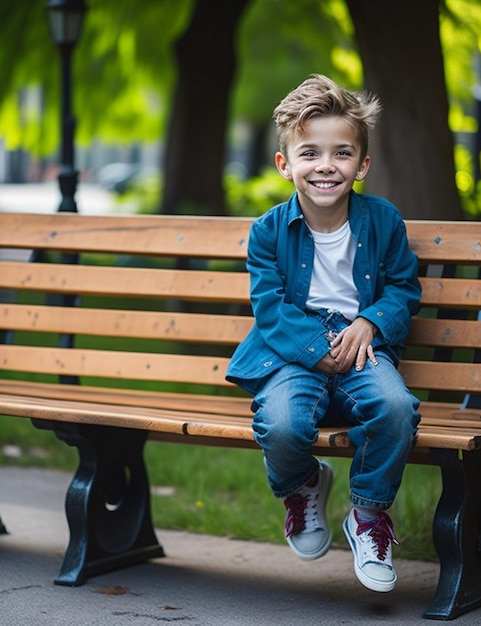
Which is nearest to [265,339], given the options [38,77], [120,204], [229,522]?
[229,522]

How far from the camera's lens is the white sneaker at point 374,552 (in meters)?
4.00

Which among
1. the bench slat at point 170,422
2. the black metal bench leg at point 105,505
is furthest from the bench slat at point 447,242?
the black metal bench leg at point 105,505

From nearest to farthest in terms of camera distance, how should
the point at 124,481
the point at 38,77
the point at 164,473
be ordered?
the point at 124,481 < the point at 164,473 < the point at 38,77

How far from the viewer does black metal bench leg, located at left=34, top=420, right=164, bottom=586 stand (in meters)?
4.63

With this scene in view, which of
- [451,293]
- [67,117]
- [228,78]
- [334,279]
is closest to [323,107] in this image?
[334,279]

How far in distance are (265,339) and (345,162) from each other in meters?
0.64

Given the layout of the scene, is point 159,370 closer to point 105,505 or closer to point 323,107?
point 105,505

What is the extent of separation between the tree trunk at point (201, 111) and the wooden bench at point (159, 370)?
9905mm

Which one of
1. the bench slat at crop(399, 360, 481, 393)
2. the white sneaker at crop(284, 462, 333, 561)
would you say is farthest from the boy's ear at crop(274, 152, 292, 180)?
the white sneaker at crop(284, 462, 333, 561)

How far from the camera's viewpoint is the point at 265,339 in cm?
429

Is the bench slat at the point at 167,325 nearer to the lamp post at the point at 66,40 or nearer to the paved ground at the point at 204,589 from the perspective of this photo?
the paved ground at the point at 204,589

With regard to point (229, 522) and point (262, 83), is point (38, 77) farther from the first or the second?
point (262, 83)

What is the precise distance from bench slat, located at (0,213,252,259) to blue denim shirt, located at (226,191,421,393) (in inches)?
23.8

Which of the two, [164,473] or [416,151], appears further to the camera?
[416,151]
